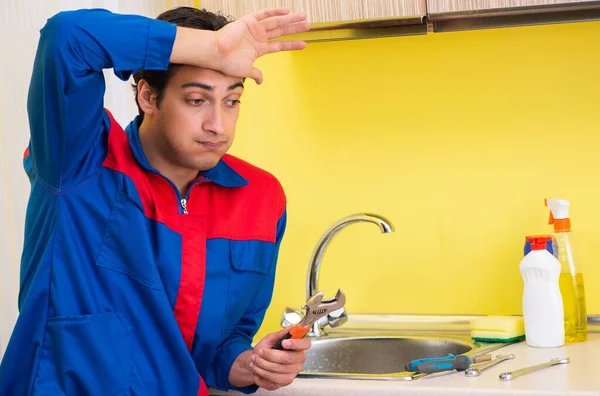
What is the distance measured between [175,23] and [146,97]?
16cm

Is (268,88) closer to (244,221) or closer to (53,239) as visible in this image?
(244,221)

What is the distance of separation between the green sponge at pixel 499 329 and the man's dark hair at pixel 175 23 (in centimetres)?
86

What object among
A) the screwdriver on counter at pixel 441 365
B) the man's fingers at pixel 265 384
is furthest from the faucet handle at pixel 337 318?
the man's fingers at pixel 265 384

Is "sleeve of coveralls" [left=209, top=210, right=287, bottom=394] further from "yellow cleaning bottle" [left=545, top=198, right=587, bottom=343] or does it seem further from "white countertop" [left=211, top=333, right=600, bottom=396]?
"yellow cleaning bottle" [left=545, top=198, right=587, bottom=343]

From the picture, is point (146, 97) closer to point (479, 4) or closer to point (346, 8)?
point (346, 8)

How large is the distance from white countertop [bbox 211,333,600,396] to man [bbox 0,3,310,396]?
0.32 feet

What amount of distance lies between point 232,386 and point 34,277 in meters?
0.43

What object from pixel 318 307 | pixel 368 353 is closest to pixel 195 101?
pixel 318 307

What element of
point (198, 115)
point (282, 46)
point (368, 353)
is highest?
point (282, 46)

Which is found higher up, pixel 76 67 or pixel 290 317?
pixel 76 67

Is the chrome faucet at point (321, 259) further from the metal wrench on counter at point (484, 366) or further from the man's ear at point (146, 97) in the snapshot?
the man's ear at point (146, 97)

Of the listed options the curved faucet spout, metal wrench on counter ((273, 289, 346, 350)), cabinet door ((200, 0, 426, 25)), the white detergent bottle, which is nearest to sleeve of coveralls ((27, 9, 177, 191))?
metal wrench on counter ((273, 289, 346, 350))

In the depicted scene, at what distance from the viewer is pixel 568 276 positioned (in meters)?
1.89

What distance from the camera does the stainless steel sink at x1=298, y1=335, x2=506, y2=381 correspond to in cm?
199
